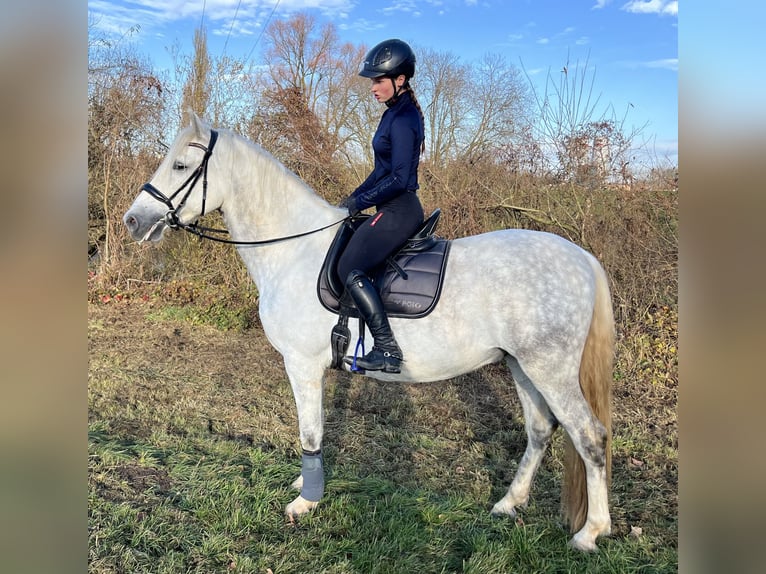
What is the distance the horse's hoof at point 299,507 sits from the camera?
3438 millimetres

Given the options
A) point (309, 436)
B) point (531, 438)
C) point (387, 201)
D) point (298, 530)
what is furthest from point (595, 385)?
point (298, 530)

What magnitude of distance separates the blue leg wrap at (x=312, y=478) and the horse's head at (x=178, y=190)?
6.26ft

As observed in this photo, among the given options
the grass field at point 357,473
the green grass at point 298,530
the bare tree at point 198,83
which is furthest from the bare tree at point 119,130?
the green grass at point 298,530

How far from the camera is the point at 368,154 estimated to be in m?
9.28

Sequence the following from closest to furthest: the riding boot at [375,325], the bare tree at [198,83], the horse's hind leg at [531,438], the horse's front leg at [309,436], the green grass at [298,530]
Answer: the green grass at [298,530], the riding boot at [375,325], the horse's front leg at [309,436], the horse's hind leg at [531,438], the bare tree at [198,83]

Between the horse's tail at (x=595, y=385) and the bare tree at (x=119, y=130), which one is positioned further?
the bare tree at (x=119, y=130)

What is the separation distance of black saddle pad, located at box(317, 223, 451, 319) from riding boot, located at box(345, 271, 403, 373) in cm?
10

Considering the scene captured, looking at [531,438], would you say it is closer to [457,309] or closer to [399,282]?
[457,309]

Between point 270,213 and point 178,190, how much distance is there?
64 cm

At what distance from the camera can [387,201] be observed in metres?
3.22

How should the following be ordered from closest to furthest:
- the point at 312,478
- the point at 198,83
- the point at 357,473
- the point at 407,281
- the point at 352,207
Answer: the point at 407,281 → the point at 352,207 → the point at 312,478 → the point at 357,473 → the point at 198,83

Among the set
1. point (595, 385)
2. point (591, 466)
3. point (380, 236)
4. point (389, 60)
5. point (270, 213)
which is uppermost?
point (389, 60)

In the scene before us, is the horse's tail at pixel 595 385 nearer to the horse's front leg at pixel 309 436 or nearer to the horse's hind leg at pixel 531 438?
the horse's hind leg at pixel 531 438
